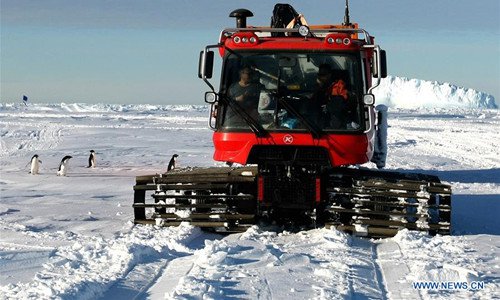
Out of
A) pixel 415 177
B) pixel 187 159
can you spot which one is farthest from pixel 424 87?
pixel 415 177

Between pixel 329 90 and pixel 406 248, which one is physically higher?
pixel 329 90

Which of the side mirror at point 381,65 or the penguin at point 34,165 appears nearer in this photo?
the side mirror at point 381,65

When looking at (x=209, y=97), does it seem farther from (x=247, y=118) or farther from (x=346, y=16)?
(x=346, y=16)

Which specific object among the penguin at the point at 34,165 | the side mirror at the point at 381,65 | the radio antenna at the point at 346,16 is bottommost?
the penguin at the point at 34,165

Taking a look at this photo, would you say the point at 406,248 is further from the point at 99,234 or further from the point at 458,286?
the point at 99,234

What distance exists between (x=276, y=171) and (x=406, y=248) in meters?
1.90

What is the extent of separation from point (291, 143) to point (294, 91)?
0.63 m

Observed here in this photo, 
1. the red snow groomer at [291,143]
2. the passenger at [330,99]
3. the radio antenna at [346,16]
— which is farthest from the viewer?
the radio antenna at [346,16]

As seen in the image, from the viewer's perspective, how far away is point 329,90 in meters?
8.91

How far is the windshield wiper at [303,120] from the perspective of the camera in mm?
8727

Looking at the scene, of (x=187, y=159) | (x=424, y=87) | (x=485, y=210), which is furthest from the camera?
(x=424, y=87)

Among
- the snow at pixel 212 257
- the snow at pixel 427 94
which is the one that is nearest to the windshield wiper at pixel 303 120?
the snow at pixel 212 257

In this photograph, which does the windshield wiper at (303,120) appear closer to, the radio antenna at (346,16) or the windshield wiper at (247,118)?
the windshield wiper at (247,118)

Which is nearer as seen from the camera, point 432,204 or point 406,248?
point 406,248
